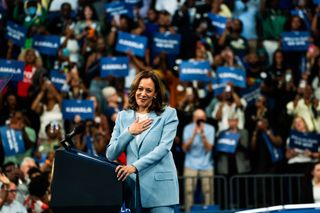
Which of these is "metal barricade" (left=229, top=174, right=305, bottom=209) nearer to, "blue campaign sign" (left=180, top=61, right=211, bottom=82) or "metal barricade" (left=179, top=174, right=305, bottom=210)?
"metal barricade" (left=179, top=174, right=305, bottom=210)

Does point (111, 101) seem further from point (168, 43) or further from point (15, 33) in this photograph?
point (15, 33)

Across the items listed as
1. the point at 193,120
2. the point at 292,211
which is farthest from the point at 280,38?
the point at 292,211

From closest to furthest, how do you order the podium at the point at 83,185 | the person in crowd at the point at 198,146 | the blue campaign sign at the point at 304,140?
the podium at the point at 83,185 < the person in crowd at the point at 198,146 < the blue campaign sign at the point at 304,140

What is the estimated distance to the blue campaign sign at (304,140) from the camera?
1636 centimetres

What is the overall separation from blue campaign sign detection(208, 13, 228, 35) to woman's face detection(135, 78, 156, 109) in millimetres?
→ 10335

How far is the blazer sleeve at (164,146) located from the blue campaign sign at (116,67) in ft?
29.0

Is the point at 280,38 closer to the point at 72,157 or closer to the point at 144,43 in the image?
the point at 144,43

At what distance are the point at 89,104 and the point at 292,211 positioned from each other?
875cm

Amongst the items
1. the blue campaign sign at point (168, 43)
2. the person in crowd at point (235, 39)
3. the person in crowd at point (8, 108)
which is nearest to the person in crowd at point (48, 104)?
the person in crowd at point (8, 108)

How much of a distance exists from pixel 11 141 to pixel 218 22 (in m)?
4.53

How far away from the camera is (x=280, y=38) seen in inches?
743

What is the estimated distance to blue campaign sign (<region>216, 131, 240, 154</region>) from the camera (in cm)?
1639

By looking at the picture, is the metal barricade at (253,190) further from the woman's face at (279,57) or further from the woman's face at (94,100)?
the woman's face at (279,57)

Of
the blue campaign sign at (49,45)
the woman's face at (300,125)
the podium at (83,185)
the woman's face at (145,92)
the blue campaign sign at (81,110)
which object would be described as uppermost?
the blue campaign sign at (49,45)
